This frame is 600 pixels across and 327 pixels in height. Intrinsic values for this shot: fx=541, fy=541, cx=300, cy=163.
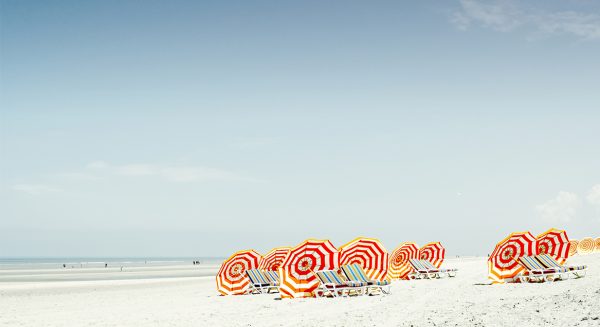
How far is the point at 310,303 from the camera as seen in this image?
14844mm

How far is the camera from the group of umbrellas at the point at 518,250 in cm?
1819

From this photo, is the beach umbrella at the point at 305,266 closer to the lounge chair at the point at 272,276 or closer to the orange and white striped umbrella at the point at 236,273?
the lounge chair at the point at 272,276

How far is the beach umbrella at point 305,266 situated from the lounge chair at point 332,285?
0.23 metres

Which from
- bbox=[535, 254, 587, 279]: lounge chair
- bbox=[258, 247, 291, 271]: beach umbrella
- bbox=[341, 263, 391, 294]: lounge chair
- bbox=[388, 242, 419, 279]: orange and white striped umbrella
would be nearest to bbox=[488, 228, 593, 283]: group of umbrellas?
bbox=[535, 254, 587, 279]: lounge chair

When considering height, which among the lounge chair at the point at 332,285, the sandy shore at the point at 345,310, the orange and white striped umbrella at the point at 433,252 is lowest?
the sandy shore at the point at 345,310

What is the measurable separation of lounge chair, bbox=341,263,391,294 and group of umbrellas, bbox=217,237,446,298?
377mm

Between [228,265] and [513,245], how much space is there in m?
10.1

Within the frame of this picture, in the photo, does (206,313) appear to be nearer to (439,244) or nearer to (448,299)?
(448,299)

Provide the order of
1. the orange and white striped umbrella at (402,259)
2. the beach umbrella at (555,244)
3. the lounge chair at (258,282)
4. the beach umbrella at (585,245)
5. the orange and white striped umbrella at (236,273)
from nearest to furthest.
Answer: the lounge chair at (258,282) → the orange and white striped umbrella at (236,273) → the beach umbrella at (555,244) → the orange and white striped umbrella at (402,259) → the beach umbrella at (585,245)

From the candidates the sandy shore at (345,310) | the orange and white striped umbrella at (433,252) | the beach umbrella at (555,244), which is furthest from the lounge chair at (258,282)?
the beach umbrella at (555,244)

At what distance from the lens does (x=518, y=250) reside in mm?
18719

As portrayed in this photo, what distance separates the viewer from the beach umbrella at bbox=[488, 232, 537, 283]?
18156 mm

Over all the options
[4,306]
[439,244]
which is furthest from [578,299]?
[4,306]

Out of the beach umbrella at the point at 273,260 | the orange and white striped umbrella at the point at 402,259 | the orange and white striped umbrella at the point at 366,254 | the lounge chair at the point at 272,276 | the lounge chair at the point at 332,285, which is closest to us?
the lounge chair at the point at 332,285
